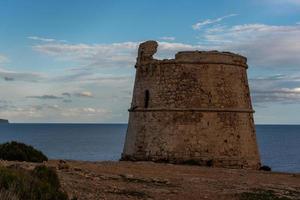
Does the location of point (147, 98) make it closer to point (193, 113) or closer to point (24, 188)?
point (193, 113)

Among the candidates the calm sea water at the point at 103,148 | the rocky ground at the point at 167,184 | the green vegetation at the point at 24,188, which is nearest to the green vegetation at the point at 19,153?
the rocky ground at the point at 167,184

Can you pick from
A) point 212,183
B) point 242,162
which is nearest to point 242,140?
point 242,162

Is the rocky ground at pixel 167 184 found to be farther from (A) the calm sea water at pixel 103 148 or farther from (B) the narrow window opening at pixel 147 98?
(A) the calm sea water at pixel 103 148

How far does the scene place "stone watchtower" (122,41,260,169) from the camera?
17016 mm

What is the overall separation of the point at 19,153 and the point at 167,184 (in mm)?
4549

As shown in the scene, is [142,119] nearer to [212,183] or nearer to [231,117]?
[231,117]

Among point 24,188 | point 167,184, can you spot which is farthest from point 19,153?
point 24,188

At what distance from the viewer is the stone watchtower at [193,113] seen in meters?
17.0

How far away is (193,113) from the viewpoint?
17172 mm

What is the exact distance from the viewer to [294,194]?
1133 centimetres

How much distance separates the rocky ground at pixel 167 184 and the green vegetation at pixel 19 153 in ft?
5.12

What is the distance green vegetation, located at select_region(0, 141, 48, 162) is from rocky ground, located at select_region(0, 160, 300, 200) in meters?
1.56

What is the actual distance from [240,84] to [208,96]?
1.70m

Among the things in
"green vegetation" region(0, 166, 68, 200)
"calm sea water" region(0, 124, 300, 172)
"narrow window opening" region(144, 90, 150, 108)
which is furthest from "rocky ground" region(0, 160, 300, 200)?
"calm sea water" region(0, 124, 300, 172)
